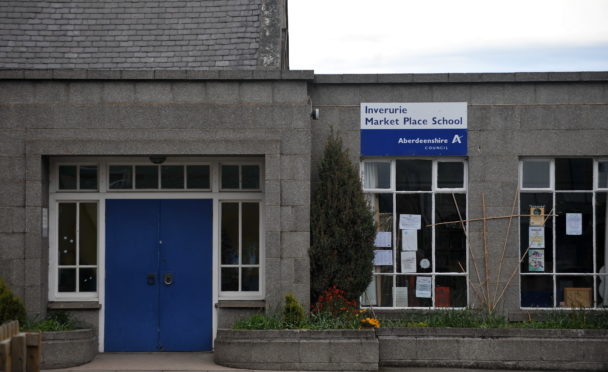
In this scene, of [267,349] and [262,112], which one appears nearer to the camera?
[267,349]

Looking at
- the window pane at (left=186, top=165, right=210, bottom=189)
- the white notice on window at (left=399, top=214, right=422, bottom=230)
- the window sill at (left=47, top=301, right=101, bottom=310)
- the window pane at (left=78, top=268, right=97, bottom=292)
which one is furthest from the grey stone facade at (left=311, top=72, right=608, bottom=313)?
the window sill at (left=47, top=301, right=101, bottom=310)

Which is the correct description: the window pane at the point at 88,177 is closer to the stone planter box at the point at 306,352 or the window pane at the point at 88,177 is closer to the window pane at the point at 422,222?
the stone planter box at the point at 306,352

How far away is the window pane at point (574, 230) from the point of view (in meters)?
15.4

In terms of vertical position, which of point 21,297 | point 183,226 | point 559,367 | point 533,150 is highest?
point 533,150

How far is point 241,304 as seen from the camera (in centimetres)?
1496

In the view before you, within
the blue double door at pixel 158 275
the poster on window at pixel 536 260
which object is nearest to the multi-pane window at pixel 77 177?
the blue double door at pixel 158 275

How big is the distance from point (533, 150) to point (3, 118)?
328 inches

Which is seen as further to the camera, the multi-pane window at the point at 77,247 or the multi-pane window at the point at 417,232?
the multi-pane window at the point at 417,232

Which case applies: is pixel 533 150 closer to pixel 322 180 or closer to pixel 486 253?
pixel 486 253

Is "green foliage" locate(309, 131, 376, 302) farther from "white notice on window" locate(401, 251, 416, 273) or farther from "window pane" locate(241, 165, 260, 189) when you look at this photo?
"window pane" locate(241, 165, 260, 189)

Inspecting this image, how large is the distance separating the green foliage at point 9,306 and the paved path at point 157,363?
967mm

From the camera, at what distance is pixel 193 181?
1529 centimetres

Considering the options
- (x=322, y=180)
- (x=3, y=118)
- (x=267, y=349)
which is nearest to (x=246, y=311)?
(x=267, y=349)

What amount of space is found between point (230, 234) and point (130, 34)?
413cm
